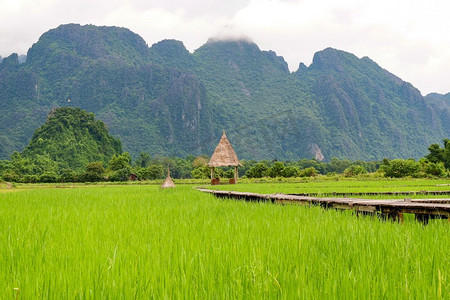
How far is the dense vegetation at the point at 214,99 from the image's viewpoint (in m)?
100

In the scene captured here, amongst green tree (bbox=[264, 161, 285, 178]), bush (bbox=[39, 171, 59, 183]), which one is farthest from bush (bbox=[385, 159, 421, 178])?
bush (bbox=[39, 171, 59, 183])

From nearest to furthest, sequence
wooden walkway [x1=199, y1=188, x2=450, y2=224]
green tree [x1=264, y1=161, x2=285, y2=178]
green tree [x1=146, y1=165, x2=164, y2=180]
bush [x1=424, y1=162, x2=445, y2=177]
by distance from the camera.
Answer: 1. wooden walkway [x1=199, y1=188, x2=450, y2=224]
2. bush [x1=424, y1=162, x2=445, y2=177]
3. green tree [x1=264, y1=161, x2=285, y2=178]
4. green tree [x1=146, y1=165, x2=164, y2=180]

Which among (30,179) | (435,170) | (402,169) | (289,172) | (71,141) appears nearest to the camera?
(435,170)

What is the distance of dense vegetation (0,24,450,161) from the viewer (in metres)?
100

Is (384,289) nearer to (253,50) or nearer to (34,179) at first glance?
(34,179)

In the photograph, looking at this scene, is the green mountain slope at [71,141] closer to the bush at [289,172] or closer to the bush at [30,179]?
the bush at [30,179]

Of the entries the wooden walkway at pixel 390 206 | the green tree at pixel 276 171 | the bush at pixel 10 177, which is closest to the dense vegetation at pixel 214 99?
the bush at pixel 10 177

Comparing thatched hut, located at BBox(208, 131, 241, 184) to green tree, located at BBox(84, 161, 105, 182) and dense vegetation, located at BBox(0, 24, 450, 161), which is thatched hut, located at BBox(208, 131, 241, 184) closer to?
green tree, located at BBox(84, 161, 105, 182)

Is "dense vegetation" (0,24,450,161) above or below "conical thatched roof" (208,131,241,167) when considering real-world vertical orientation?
above

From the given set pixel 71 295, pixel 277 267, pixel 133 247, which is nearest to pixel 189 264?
pixel 277 267

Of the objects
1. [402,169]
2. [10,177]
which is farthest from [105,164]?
[402,169]

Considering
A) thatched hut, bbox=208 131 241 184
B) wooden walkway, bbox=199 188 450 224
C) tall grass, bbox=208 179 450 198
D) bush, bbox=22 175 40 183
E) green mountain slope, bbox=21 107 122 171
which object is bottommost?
tall grass, bbox=208 179 450 198

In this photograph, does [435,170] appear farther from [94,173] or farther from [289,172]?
[94,173]

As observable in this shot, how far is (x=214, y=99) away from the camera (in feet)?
395
